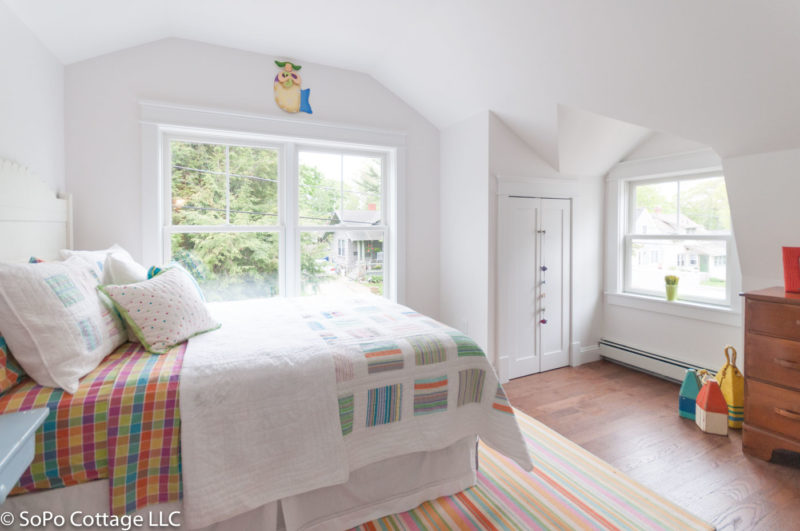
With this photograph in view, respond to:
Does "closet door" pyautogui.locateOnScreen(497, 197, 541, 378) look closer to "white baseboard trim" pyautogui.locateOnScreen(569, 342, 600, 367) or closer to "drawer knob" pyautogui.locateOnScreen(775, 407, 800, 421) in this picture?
"white baseboard trim" pyautogui.locateOnScreen(569, 342, 600, 367)

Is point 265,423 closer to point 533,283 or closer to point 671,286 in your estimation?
point 533,283

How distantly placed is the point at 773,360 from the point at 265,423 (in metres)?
2.50

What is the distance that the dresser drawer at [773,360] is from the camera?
1944mm

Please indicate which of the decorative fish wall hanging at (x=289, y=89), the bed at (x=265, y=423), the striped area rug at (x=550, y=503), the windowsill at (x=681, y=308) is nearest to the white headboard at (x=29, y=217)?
the bed at (x=265, y=423)

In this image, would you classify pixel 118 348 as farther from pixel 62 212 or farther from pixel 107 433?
pixel 62 212

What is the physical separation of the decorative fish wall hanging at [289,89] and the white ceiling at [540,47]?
0.10 metres

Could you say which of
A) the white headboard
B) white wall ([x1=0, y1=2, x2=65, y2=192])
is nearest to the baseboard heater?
the white headboard

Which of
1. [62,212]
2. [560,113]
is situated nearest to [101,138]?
[62,212]

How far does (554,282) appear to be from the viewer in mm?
3434

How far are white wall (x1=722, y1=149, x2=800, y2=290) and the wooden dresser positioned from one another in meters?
0.39

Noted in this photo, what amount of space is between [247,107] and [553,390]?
315cm

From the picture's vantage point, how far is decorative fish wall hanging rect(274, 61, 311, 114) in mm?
2957

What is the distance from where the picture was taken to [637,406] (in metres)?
2.72

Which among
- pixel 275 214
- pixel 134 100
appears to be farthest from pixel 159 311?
pixel 134 100
